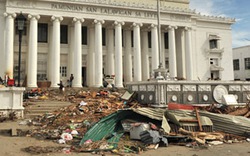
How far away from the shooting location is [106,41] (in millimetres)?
34812

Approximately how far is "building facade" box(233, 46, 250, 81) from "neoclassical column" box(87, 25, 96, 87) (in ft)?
119

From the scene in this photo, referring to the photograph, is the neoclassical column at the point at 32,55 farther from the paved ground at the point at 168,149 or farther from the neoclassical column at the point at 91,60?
the paved ground at the point at 168,149

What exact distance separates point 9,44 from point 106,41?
43.2 ft

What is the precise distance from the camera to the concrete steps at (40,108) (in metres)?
14.9

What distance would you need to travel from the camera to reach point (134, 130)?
9.02m

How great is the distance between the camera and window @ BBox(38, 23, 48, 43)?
3206 centimetres

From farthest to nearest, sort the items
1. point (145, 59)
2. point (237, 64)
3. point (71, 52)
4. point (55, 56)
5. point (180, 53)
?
point (237, 64), point (180, 53), point (145, 59), point (71, 52), point (55, 56)

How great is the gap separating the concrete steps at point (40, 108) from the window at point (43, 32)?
15.8m

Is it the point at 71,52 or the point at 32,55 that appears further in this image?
the point at 71,52

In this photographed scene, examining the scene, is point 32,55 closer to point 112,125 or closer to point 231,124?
point 112,125

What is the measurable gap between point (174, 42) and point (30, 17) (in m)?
20.4

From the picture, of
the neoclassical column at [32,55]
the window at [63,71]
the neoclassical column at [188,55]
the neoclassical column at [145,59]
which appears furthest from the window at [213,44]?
the neoclassical column at [32,55]

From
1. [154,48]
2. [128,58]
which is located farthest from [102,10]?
[154,48]

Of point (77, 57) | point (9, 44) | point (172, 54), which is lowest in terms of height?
point (77, 57)
